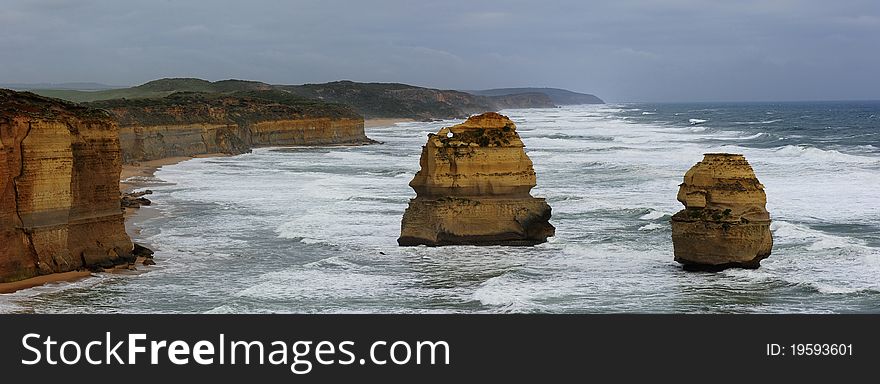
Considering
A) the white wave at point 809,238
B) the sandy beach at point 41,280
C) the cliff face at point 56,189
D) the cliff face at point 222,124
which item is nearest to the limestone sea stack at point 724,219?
the white wave at point 809,238

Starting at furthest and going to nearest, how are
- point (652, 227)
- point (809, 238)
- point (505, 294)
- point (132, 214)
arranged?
point (132, 214)
point (652, 227)
point (809, 238)
point (505, 294)

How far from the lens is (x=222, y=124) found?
7200 cm

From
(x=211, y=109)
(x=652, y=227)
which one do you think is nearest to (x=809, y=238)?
(x=652, y=227)

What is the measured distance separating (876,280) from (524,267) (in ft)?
22.1

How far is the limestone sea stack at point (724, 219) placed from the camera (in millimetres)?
21734

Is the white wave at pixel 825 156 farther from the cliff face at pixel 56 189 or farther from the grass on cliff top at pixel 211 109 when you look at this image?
the cliff face at pixel 56 189

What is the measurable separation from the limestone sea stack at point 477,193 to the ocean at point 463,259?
0.45m

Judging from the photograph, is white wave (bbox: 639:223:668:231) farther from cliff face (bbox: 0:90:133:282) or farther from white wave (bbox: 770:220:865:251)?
cliff face (bbox: 0:90:133:282)

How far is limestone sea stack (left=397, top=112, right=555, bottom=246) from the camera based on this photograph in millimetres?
25391

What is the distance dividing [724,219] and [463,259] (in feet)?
18.3

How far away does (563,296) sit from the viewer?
20.3 metres

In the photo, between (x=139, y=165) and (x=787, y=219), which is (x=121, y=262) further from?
(x=139, y=165)

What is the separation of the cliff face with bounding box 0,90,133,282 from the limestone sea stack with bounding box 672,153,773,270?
1166cm

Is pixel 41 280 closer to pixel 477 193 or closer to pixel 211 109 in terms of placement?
pixel 477 193
